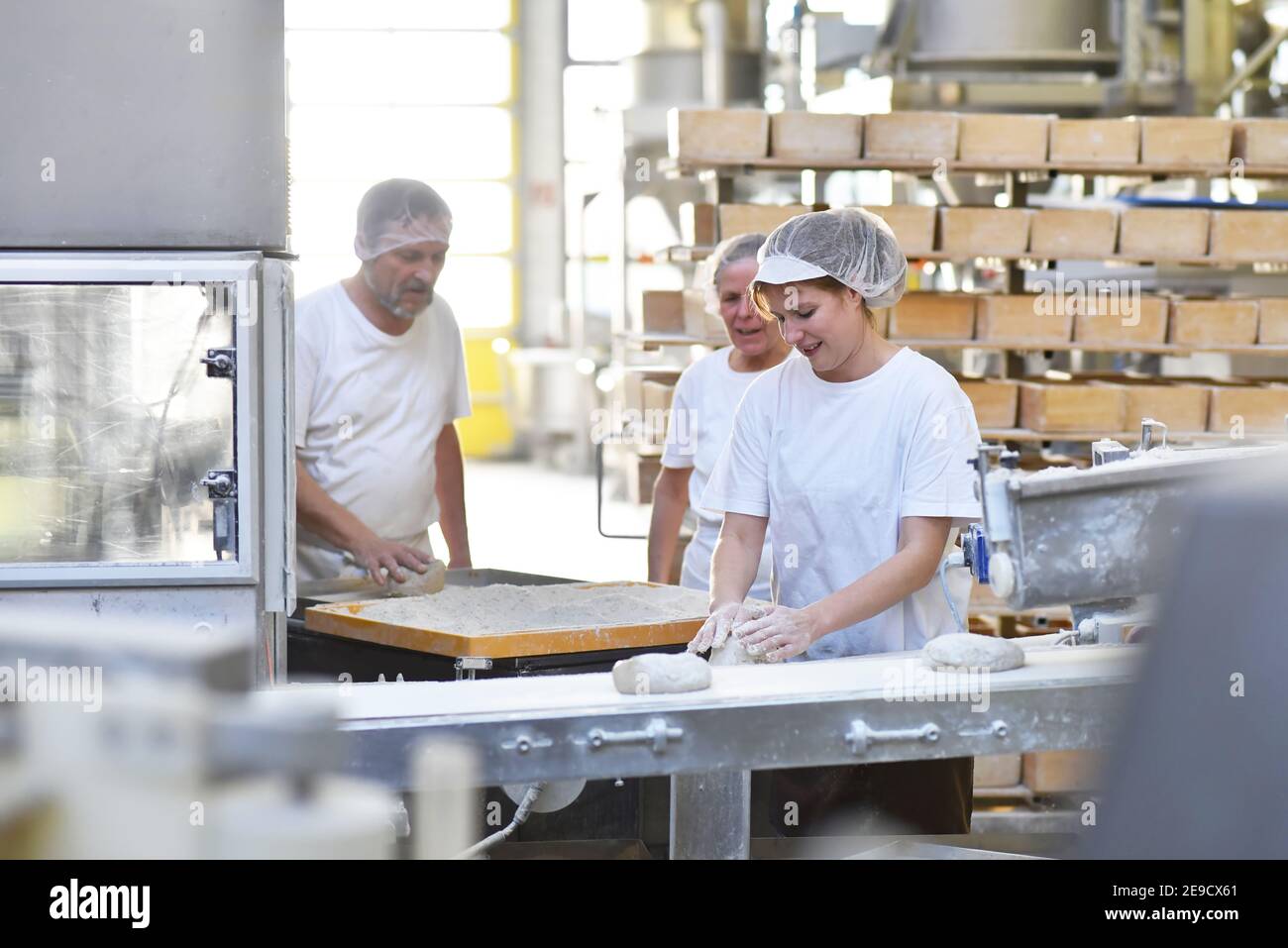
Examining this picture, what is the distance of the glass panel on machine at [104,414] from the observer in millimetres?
1686

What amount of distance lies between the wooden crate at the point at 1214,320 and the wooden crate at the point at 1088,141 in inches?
20.1

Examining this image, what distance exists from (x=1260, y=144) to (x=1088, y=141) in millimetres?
555

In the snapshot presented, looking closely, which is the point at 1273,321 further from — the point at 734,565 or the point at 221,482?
the point at 221,482

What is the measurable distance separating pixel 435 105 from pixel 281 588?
10.6m

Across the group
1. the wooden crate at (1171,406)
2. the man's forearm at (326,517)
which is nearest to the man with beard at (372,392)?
the man's forearm at (326,517)

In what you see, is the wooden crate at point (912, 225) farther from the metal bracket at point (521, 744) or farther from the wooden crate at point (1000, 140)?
the metal bracket at point (521, 744)

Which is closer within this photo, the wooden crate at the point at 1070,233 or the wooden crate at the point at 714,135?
the wooden crate at the point at 714,135

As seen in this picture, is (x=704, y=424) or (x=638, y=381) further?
(x=638, y=381)

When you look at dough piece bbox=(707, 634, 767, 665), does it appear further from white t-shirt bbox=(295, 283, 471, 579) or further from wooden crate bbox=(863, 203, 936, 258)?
wooden crate bbox=(863, 203, 936, 258)

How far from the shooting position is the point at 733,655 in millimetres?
2068

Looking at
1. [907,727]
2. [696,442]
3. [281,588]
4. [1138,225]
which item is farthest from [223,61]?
[1138,225]

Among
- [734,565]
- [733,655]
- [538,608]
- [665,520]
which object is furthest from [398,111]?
[733,655]
